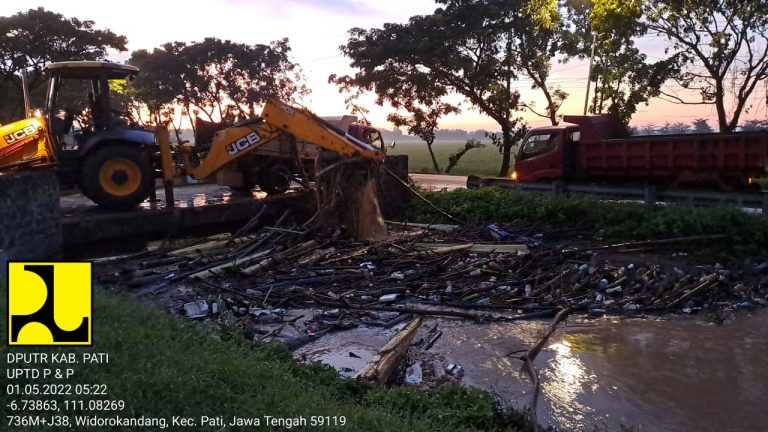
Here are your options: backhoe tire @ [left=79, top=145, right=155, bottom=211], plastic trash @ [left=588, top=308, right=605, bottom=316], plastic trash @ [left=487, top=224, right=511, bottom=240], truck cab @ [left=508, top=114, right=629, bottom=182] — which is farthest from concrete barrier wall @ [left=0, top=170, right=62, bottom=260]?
truck cab @ [left=508, top=114, right=629, bottom=182]

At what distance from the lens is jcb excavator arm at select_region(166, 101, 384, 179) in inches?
469

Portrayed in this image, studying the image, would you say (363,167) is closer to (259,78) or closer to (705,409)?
(705,409)

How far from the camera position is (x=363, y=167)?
11992 millimetres

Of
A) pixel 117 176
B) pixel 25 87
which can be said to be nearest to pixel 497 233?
pixel 117 176

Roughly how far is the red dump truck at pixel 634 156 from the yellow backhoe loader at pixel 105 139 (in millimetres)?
7023

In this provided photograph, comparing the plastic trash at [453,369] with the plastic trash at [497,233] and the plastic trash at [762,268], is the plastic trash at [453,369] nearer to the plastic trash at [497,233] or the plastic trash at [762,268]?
the plastic trash at [497,233]

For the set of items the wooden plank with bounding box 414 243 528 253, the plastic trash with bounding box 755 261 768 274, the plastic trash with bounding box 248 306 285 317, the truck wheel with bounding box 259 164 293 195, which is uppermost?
the truck wheel with bounding box 259 164 293 195

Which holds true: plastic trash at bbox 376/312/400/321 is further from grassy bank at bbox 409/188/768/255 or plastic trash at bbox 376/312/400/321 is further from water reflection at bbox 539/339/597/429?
grassy bank at bbox 409/188/768/255

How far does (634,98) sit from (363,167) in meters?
16.2

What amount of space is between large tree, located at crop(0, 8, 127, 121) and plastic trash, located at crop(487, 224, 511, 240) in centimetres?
2103

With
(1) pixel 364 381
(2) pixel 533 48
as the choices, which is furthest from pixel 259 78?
(1) pixel 364 381

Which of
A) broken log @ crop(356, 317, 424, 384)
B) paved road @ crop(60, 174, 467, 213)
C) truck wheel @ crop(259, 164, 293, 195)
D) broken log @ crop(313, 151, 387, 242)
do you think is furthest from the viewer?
truck wheel @ crop(259, 164, 293, 195)

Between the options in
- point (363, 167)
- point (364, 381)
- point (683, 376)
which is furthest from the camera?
point (363, 167)

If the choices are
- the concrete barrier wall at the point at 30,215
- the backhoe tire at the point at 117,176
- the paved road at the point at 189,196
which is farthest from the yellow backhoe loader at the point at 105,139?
the paved road at the point at 189,196
